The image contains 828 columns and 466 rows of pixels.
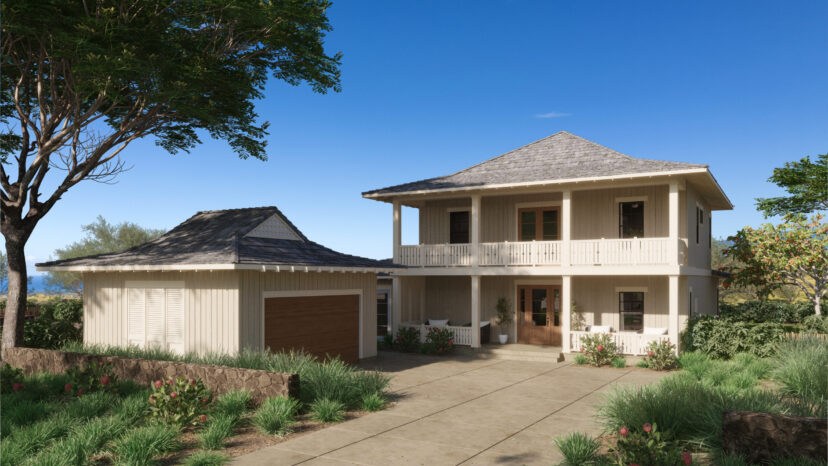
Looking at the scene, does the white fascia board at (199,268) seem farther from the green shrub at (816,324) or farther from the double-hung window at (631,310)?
the green shrub at (816,324)

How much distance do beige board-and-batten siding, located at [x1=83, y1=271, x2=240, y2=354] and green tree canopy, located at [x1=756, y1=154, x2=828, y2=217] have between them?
1228 inches

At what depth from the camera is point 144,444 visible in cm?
792

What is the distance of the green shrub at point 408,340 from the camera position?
20469 millimetres

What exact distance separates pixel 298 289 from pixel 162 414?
21.4ft

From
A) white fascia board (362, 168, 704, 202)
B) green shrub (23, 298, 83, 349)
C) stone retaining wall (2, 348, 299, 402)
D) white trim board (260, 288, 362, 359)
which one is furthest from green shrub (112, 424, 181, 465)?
white fascia board (362, 168, 704, 202)

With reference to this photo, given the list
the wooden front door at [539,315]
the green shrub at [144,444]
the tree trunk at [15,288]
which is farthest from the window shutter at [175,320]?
the wooden front door at [539,315]

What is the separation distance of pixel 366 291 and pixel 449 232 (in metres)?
5.39

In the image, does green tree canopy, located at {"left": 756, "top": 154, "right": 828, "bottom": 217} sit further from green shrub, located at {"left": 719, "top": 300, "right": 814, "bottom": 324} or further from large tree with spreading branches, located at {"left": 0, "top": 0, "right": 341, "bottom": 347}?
large tree with spreading branches, located at {"left": 0, "top": 0, "right": 341, "bottom": 347}

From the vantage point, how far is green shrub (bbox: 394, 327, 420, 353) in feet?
67.2

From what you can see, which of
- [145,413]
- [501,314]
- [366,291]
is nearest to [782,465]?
[145,413]

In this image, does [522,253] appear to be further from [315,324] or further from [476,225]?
[315,324]

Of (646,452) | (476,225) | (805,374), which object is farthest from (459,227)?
(646,452)

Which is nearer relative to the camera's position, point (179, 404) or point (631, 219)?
point (179, 404)

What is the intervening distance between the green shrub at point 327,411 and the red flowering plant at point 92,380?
421 cm
